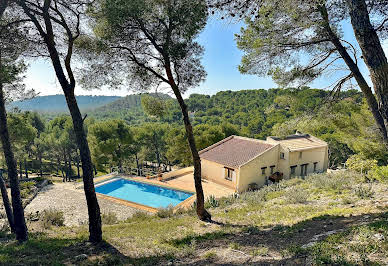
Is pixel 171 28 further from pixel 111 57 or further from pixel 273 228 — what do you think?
pixel 273 228

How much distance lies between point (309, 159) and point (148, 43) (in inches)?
688

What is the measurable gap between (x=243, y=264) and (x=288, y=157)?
15748mm

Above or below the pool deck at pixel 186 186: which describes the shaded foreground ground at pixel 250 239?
above

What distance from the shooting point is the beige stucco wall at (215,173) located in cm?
1766

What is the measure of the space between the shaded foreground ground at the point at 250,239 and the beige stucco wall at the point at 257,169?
24.4ft

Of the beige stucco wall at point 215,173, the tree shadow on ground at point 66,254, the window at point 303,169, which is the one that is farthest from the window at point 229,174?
the tree shadow on ground at point 66,254

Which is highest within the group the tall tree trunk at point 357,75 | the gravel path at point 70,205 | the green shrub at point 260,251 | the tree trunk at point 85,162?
the tall tree trunk at point 357,75

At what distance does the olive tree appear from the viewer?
20.5 feet

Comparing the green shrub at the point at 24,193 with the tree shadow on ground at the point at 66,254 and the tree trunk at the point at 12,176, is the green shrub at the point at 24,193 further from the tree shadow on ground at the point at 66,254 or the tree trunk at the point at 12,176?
the tree trunk at the point at 12,176

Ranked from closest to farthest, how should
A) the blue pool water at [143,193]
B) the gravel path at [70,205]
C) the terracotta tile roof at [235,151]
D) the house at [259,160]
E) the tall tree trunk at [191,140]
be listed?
the tall tree trunk at [191,140], the gravel path at [70,205], the blue pool water at [143,193], the house at [259,160], the terracotta tile roof at [235,151]

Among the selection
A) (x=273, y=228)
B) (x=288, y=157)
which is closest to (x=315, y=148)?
(x=288, y=157)

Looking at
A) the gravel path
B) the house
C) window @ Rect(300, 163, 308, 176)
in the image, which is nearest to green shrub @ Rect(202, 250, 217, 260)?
the gravel path

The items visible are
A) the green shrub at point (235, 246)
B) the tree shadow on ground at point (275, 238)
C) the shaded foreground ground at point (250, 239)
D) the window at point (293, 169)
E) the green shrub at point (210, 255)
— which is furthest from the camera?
the window at point (293, 169)

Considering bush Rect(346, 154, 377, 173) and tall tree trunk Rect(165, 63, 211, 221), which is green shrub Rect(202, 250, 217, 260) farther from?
bush Rect(346, 154, 377, 173)
